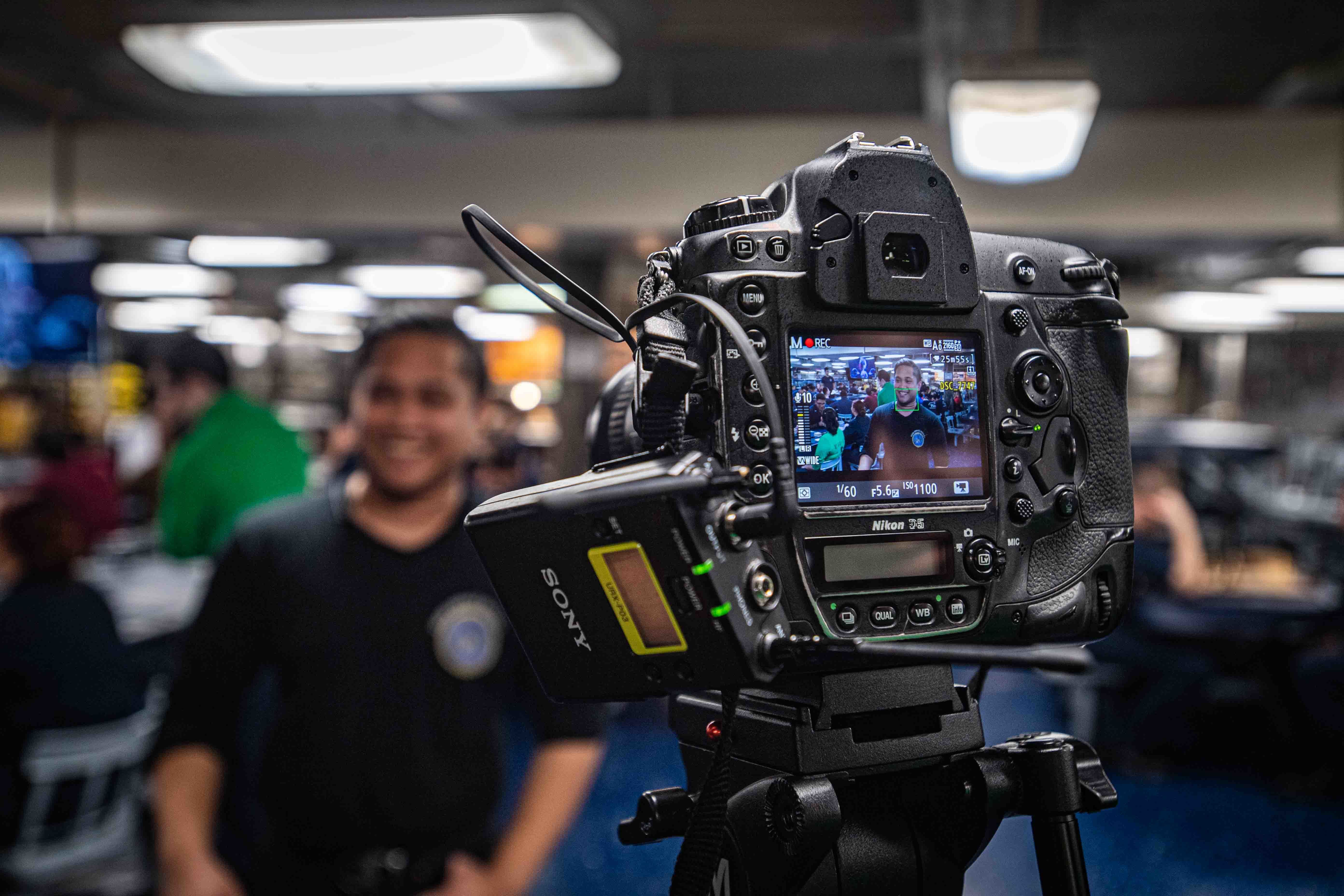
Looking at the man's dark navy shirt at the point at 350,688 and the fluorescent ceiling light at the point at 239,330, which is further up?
the fluorescent ceiling light at the point at 239,330

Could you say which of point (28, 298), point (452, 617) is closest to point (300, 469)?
point (452, 617)

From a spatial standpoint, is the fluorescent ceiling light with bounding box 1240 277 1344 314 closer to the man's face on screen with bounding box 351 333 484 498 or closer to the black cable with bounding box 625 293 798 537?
the man's face on screen with bounding box 351 333 484 498

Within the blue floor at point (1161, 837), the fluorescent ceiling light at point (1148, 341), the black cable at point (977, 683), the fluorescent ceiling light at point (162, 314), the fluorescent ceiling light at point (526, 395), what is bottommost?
the blue floor at point (1161, 837)

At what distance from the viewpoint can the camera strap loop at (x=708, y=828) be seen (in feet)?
2.29

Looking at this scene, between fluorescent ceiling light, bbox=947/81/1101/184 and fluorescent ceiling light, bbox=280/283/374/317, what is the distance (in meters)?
6.84

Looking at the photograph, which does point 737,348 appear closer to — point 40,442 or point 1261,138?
point 40,442

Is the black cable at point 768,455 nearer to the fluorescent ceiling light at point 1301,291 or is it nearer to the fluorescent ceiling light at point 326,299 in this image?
the fluorescent ceiling light at point 1301,291

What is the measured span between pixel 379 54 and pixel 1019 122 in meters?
2.03

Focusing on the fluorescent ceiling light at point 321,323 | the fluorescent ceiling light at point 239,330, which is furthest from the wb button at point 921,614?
the fluorescent ceiling light at point 239,330

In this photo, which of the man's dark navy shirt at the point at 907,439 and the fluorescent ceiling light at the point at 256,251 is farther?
the fluorescent ceiling light at the point at 256,251

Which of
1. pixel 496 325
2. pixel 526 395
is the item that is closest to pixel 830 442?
pixel 496 325

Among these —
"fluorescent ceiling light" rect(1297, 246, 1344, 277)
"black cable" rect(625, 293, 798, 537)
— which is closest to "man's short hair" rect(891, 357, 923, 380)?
"black cable" rect(625, 293, 798, 537)

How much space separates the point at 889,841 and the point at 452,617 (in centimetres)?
105

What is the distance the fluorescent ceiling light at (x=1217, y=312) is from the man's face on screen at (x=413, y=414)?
28.9ft
